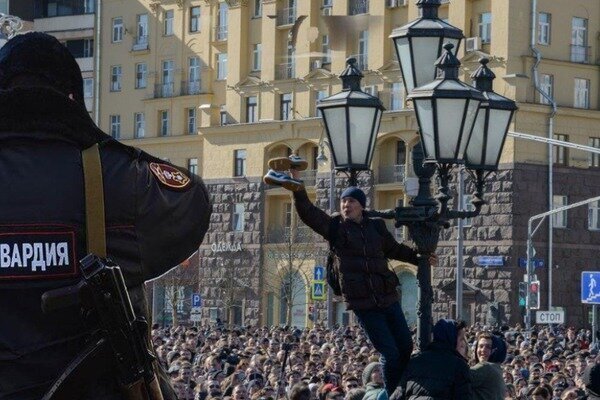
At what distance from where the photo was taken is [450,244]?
59.1m

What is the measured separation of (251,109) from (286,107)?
181 centimetres

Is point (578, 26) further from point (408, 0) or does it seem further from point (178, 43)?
point (178, 43)

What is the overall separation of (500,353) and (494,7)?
4799 centimetres

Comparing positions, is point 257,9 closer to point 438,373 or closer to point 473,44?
point 473,44

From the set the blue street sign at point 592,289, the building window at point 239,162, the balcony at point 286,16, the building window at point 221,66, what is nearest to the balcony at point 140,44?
the building window at point 221,66

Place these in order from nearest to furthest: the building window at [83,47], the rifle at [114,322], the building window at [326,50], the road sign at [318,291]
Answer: the rifle at [114,322] < the road sign at [318,291] < the building window at [326,50] < the building window at [83,47]

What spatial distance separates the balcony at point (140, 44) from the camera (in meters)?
72.5

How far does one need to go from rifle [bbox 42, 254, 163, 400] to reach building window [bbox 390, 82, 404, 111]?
190 ft

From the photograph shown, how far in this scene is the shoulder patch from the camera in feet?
15.3

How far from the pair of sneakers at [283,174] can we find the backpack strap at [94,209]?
356 centimetres

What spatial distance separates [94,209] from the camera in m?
4.50

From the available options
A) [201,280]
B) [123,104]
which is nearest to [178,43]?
[123,104]

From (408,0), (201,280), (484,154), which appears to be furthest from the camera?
(201,280)

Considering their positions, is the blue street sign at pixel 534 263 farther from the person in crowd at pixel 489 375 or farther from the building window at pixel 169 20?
the person in crowd at pixel 489 375
